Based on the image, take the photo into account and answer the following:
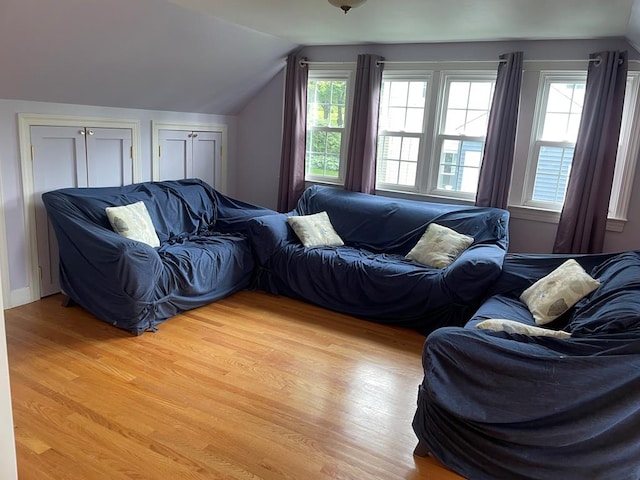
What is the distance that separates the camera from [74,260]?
340cm

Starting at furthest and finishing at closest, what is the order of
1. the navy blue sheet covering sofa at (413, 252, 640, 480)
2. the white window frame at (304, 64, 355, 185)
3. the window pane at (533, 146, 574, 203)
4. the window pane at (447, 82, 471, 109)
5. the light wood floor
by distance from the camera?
the white window frame at (304, 64, 355, 185)
the window pane at (447, 82, 471, 109)
the window pane at (533, 146, 574, 203)
the light wood floor
the navy blue sheet covering sofa at (413, 252, 640, 480)

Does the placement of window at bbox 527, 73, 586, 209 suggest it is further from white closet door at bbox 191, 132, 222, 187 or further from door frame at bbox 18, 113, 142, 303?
door frame at bbox 18, 113, 142, 303

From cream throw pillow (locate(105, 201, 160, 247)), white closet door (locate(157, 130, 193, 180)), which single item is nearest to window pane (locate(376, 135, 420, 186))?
white closet door (locate(157, 130, 193, 180))

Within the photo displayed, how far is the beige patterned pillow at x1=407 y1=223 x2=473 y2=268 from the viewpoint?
367 centimetres

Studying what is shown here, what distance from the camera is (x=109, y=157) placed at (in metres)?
4.04

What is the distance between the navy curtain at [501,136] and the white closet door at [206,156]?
9.29 ft

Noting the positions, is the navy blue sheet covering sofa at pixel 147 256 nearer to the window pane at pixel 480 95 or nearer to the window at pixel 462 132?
the window at pixel 462 132

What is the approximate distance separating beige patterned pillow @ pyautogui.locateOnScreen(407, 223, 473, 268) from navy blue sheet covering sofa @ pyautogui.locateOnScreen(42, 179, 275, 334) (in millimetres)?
1468

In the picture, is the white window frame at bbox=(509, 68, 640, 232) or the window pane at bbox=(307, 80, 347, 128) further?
the window pane at bbox=(307, 80, 347, 128)

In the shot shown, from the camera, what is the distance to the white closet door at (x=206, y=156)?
16.4ft

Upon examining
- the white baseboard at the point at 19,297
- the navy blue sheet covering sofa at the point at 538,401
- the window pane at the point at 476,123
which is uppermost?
the window pane at the point at 476,123

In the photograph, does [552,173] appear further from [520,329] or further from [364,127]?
[520,329]

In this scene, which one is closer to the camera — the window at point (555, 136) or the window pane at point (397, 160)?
the window at point (555, 136)

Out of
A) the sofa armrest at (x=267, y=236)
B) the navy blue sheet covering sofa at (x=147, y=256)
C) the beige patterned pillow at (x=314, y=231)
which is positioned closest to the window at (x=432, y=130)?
the beige patterned pillow at (x=314, y=231)
